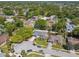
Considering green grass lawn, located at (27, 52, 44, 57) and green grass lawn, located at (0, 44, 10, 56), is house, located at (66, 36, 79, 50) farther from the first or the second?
green grass lawn, located at (0, 44, 10, 56)

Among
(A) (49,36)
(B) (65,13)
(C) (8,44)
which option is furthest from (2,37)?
(B) (65,13)

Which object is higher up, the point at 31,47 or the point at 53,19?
the point at 53,19

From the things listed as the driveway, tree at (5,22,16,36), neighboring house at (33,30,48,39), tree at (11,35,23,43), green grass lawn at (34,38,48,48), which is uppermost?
tree at (5,22,16,36)

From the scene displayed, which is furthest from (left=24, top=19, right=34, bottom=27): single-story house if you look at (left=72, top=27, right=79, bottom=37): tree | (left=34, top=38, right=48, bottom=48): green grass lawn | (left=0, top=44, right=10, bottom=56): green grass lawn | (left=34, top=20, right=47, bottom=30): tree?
(left=72, top=27, right=79, bottom=37): tree

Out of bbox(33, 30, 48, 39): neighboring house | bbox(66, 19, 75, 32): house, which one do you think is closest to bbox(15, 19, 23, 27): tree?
bbox(33, 30, 48, 39): neighboring house

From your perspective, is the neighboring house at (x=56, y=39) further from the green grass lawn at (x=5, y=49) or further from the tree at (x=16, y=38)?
the green grass lawn at (x=5, y=49)

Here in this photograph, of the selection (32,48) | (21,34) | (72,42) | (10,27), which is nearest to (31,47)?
(32,48)

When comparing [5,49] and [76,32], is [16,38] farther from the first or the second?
[76,32]

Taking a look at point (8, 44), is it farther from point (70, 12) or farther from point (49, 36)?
point (70, 12)

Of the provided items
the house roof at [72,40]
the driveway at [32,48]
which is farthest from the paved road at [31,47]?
the house roof at [72,40]

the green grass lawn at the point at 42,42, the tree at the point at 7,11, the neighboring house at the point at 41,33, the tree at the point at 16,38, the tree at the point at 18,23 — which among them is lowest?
the green grass lawn at the point at 42,42

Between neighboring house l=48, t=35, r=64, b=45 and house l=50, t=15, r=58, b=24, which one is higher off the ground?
house l=50, t=15, r=58, b=24
